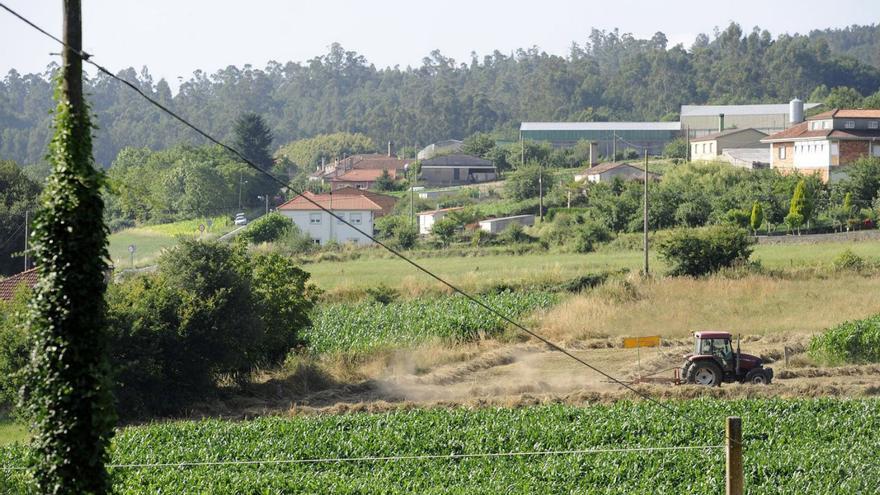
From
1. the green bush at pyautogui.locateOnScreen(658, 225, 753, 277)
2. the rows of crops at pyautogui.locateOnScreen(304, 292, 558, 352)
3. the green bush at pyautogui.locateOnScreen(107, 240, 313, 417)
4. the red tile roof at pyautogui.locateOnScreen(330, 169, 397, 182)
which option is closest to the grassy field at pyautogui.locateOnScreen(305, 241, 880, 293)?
the green bush at pyautogui.locateOnScreen(658, 225, 753, 277)

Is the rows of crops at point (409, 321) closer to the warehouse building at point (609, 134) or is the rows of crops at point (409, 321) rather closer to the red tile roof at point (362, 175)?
the red tile roof at point (362, 175)

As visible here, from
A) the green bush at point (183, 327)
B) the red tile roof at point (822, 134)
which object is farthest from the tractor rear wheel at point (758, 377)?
Answer: the red tile roof at point (822, 134)

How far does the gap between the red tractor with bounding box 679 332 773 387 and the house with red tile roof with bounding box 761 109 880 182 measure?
144 ft

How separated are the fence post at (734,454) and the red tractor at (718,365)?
51.3 ft

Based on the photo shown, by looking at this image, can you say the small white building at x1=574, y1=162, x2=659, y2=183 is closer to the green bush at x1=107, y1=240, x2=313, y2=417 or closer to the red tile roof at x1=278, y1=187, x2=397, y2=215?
the red tile roof at x1=278, y1=187, x2=397, y2=215

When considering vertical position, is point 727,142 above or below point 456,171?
above

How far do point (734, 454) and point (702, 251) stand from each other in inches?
1301

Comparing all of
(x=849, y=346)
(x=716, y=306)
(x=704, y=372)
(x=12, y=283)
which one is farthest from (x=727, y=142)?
(x=704, y=372)

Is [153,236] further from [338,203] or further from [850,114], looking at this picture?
[850,114]

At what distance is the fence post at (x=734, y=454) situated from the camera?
13.7m

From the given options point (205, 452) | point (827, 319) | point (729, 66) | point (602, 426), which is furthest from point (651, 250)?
point (729, 66)

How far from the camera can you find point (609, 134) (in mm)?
123000

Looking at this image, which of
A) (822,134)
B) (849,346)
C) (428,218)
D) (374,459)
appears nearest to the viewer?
(374,459)

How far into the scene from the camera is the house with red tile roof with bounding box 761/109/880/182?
73.6 metres
